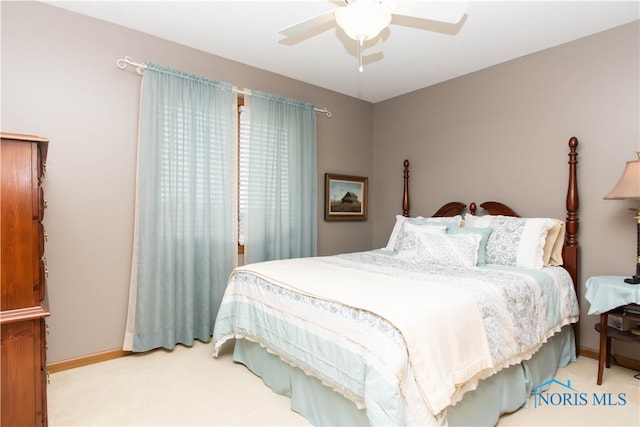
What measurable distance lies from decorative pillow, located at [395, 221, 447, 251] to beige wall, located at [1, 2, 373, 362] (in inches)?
93.2

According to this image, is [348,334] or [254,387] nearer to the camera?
[348,334]

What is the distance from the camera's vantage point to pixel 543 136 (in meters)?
3.10

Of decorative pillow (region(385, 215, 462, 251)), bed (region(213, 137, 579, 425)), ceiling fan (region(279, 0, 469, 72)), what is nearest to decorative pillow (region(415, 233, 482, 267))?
bed (region(213, 137, 579, 425))

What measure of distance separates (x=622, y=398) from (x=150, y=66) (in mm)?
4116

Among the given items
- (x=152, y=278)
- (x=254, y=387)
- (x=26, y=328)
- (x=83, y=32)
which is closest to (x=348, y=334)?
(x=254, y=387)

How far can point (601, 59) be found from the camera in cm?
278

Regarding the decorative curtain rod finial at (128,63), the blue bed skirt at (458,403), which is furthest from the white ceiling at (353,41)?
the blue bed skirt at (458,403)

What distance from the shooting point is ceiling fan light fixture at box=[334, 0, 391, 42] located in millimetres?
1706

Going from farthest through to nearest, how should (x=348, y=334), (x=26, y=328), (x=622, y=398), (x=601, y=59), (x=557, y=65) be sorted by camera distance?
(x=557, y=65)
(x=601, y=59)
(x=622, y=398)
(x=348, y=334)
(x=26, y=328)

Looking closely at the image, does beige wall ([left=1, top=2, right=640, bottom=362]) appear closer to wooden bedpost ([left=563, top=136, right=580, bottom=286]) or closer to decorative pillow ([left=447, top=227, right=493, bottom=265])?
wooden bedpost ([left=563, top=136, right=580, bottom=286])

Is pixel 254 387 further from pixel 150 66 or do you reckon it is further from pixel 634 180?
pixel 634 180

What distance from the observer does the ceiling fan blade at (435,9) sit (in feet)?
6.06

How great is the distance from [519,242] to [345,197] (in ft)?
6.75

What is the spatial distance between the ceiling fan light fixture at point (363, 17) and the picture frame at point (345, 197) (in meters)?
2.33
